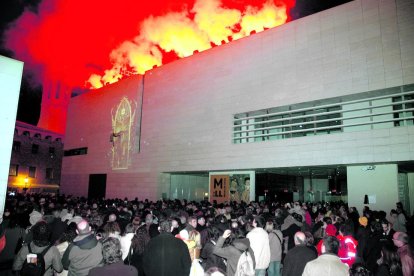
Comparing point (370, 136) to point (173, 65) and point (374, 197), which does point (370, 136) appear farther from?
point (173, 65)

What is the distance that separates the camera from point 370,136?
53.5ft

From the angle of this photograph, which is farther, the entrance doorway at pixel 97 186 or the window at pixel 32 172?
the window at pixel 32 172

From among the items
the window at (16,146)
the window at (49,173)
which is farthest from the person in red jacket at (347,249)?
the window at (49,173)

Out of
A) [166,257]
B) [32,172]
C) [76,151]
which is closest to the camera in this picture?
A: [166,257]

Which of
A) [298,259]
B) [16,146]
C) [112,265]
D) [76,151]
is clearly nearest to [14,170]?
[16,146]

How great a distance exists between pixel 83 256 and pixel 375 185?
1587 centimetres

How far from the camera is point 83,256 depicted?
5.01 meters

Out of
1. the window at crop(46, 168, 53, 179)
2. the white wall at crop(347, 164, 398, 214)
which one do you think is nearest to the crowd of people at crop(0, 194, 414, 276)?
the white wall at crop(347, 164, 398, 214)

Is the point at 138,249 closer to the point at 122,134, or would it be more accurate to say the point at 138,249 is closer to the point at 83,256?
the point at 83,256

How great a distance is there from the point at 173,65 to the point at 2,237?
72.8 feet

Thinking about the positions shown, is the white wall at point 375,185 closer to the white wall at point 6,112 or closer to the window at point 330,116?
the window at point 330,116

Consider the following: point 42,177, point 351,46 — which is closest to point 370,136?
point 351,46

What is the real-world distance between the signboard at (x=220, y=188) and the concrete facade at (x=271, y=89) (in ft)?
2.68

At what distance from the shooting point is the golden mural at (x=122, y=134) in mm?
29716
